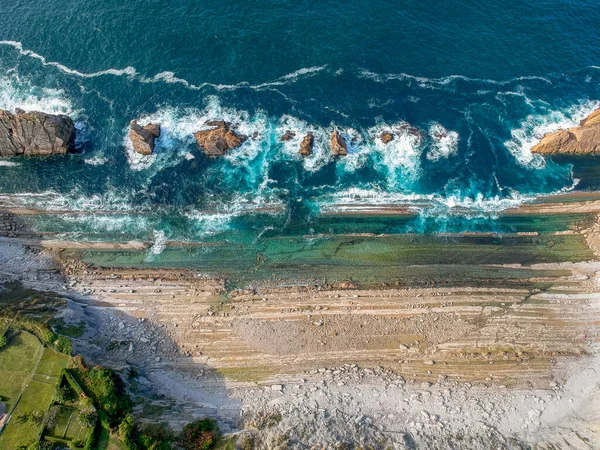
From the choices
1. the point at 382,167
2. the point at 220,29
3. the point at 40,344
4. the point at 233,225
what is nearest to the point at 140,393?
the point at 40,344

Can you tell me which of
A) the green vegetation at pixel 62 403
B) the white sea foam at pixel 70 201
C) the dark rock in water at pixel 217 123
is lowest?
the green vegetation at pixel 62 403

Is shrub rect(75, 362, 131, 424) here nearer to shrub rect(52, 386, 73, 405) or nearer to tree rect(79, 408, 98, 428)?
tree rect(79, 408, 98, 428)

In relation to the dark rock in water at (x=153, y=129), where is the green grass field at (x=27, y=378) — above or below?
below

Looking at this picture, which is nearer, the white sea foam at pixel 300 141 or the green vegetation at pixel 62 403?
the green vegetation at pixel 62 403

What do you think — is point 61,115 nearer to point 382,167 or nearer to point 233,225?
point 233,225

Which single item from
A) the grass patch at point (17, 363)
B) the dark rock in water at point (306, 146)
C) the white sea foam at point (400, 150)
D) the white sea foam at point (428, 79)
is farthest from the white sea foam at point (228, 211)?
the white sea foam at point (428, 79)

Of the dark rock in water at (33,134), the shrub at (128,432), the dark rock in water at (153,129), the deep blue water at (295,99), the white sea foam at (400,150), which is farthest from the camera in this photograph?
the dark rock in water at (153,129)

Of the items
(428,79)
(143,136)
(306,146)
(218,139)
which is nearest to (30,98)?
(143,136)

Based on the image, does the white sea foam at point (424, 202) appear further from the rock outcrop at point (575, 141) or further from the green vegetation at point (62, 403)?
the green vegetation at point (62, 403)
